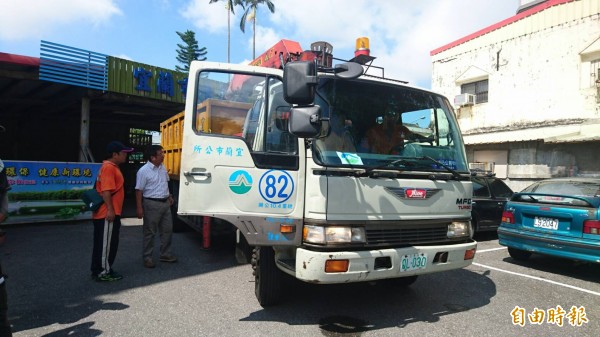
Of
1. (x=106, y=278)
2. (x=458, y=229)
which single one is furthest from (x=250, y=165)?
(x=106, y=278)

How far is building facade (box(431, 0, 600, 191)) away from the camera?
1039 centimetres

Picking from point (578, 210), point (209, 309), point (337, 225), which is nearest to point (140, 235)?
point (209, 309)

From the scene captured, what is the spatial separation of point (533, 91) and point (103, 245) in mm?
12296

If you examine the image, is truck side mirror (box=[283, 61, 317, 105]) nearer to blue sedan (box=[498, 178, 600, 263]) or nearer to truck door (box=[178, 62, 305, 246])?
truck door (box=[178, 62, 305, 246])

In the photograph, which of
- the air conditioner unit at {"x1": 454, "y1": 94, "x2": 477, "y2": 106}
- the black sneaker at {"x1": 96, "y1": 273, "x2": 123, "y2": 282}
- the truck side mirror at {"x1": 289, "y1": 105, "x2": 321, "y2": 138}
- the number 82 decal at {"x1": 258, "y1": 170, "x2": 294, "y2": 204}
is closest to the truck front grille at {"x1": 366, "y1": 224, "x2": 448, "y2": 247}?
the number 82 decal at {"x1": 258, "y1": 170, "x2": 294, "y2": 204}

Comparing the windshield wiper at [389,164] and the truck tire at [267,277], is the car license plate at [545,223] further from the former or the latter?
the truck tire at [267,277]

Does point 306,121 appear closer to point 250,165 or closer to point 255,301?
point 250,165

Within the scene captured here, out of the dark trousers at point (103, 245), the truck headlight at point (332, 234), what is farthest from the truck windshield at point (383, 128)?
the dark trousers at point (103, 245)

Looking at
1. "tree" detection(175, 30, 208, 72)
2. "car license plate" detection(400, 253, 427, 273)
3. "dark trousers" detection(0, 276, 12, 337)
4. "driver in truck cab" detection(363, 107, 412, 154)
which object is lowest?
"dark trousers" detection(0, 276, 12, 337)

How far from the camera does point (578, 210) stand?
5004mm

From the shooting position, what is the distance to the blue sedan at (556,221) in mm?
4891

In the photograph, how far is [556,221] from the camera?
524cm

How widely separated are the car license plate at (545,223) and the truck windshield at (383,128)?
8.06 ft

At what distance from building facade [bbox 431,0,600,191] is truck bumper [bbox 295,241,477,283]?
8.97m
